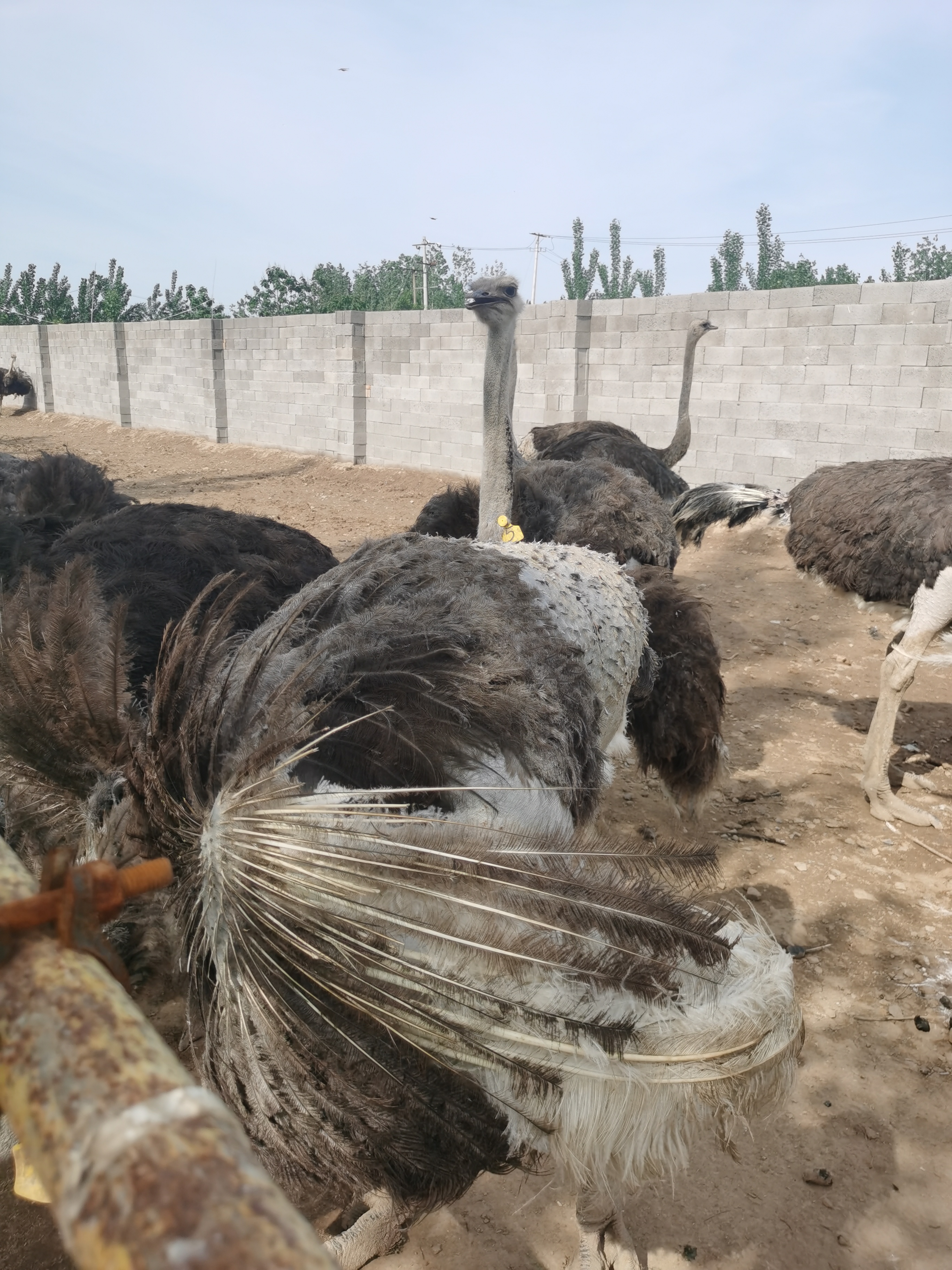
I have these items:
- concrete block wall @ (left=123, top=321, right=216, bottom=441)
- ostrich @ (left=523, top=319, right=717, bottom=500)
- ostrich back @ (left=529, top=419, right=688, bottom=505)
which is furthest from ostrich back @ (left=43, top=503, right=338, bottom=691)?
concrete block wall @ (left=123, top=321, right=216, bottom=441)

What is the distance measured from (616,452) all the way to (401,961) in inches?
202

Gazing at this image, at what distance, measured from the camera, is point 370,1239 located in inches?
73.6

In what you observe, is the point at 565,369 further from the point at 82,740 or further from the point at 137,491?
the point at 82,740

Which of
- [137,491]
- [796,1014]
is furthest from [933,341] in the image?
[137,491]

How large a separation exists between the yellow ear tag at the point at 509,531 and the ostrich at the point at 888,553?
135 cm

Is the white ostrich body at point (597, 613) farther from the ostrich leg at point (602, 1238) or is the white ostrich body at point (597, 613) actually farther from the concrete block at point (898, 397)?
the concrete block at point (898, 397)

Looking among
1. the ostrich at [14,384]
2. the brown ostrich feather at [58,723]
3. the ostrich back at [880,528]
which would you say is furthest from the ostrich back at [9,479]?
the ostrich at [14,384]

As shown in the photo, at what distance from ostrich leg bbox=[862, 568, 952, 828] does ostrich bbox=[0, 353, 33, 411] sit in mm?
19364

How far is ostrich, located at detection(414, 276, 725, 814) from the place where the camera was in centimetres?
265

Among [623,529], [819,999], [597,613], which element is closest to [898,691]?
[623,529]

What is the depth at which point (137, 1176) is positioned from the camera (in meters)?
0.29

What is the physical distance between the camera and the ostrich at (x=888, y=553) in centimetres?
350

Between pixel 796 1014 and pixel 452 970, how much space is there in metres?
0.49

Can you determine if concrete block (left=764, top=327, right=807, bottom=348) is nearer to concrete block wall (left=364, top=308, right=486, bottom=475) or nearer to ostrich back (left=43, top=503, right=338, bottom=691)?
concrete block wall (left=364, top=308, right=486, bottom=475)
